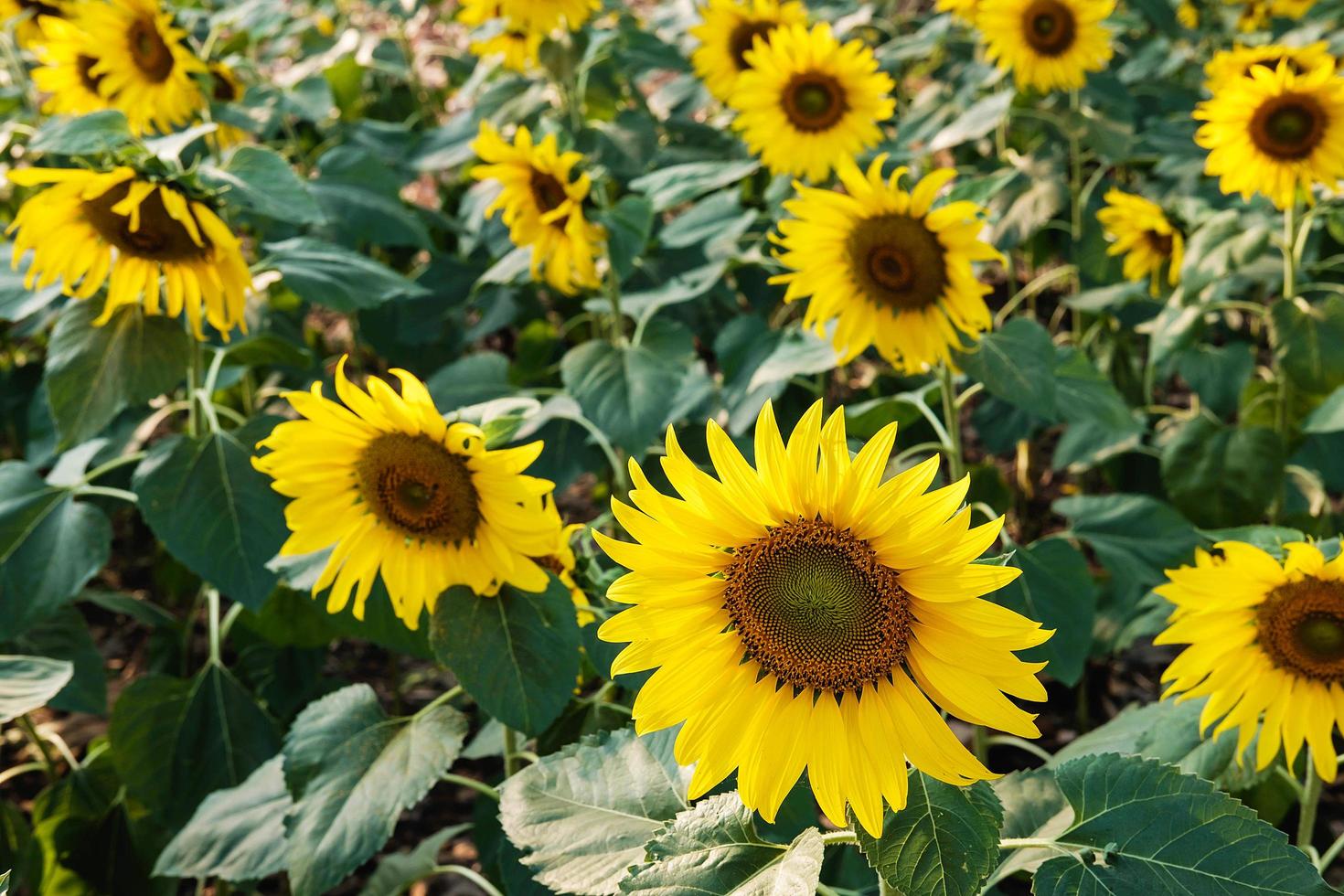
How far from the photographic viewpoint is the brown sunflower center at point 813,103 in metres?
3.00

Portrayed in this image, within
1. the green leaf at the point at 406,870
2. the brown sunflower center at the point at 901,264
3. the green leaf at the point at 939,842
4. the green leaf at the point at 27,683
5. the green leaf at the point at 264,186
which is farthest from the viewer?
the brown sunflower center at the point at 901,264

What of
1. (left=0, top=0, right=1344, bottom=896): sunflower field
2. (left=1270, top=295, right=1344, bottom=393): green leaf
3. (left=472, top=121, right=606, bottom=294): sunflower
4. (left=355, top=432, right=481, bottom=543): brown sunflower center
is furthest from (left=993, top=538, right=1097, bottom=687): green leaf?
(left=472, top=121, right=606, bottom=294): sunflower

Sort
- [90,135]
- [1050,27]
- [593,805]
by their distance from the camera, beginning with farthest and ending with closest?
1. [1050,27]
2. [90,135]
3. [593,805]

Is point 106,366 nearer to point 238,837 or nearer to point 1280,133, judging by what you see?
point 238,837

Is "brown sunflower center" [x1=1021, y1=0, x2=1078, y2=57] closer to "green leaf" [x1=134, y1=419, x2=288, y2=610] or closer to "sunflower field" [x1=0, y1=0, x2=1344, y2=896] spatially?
"sunflower field" [x1=0, y1=0, x2=1344, y2=896]

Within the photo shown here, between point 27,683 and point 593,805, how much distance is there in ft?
3.06

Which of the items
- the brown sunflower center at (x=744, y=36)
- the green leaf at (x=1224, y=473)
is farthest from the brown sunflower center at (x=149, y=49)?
the green leaf at (x=1224, y=473)

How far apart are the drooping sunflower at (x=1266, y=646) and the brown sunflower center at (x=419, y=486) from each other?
0.95m

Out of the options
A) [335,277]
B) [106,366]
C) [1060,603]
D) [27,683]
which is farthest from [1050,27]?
[27,683]

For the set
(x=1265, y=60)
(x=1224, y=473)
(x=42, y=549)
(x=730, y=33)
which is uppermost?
(x=1265, y=60)

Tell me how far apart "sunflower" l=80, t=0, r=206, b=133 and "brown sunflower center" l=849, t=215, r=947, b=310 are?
1737 millimetres

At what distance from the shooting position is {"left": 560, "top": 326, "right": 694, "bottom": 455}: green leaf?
2404 millimetres

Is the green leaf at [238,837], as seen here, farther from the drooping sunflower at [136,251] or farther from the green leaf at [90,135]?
the green leaf at [90,135]

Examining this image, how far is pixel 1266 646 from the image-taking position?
5.41ft
